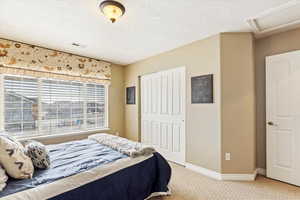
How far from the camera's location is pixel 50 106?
11.2ft

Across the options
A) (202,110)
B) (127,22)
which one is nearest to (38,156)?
(127,22)

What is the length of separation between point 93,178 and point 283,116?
2882mm

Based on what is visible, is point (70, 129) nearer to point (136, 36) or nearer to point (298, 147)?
point (136, 36)

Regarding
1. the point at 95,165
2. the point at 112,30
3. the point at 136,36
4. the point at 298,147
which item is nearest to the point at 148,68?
the point at 136,36

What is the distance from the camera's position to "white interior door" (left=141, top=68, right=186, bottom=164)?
328 centimetres

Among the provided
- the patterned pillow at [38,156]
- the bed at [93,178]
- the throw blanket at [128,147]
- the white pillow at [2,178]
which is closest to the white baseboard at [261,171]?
the bed at [93,178]

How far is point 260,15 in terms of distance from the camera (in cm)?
209

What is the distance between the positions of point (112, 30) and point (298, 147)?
3.37 m

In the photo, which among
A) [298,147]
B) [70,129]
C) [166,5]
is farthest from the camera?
[70,129]

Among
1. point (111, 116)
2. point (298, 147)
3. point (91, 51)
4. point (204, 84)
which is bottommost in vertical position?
point (298, 147)

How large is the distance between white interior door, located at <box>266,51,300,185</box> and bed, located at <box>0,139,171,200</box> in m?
1.87

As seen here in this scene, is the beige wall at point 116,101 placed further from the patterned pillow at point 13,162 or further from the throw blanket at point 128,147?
the patterned pillow at point 13,162

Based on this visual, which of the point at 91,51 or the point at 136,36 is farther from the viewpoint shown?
the point at 91,51

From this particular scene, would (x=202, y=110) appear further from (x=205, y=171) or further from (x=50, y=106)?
(x=50, y=106)
